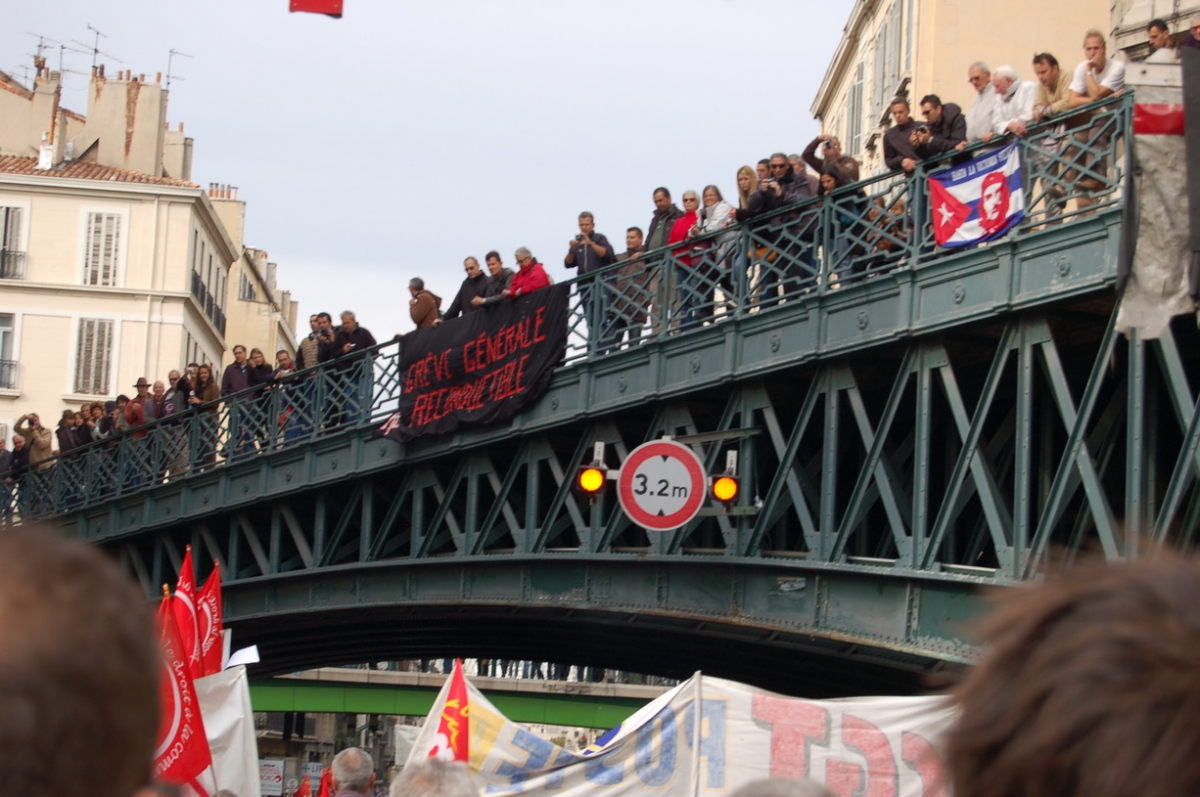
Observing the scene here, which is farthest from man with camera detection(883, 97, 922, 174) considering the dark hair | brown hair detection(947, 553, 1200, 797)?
brown hair detection(947, 553, 1200, 797)

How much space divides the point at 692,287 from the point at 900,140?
375cm

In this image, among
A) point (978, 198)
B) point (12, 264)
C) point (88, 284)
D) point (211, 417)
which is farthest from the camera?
point (88, 284)

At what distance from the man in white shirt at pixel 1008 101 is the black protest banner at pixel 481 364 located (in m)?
6.70

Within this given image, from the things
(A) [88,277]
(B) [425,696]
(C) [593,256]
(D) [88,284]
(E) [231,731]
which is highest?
(A) [88,277]

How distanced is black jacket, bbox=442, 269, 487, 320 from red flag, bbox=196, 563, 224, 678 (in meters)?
8.35

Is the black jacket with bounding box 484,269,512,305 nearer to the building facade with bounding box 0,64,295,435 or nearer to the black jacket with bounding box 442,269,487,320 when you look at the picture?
the black jacket with bounding box 442,269,487,320

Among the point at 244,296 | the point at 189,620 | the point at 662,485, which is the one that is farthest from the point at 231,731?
the point at 244,296

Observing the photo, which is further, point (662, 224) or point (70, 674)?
point (662, 224)

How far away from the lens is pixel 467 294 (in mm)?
23938

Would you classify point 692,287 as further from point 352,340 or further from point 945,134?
point 352,340

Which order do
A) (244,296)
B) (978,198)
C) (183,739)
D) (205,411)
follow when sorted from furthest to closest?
(244,296) < (205,411) < (978,198) < (183,739)

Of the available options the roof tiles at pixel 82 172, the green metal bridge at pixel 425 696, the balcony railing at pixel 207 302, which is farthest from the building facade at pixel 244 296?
the green metal bridge at pixel 425 696

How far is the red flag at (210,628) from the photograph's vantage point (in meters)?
15.6

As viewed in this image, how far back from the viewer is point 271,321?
8038 centimetres
